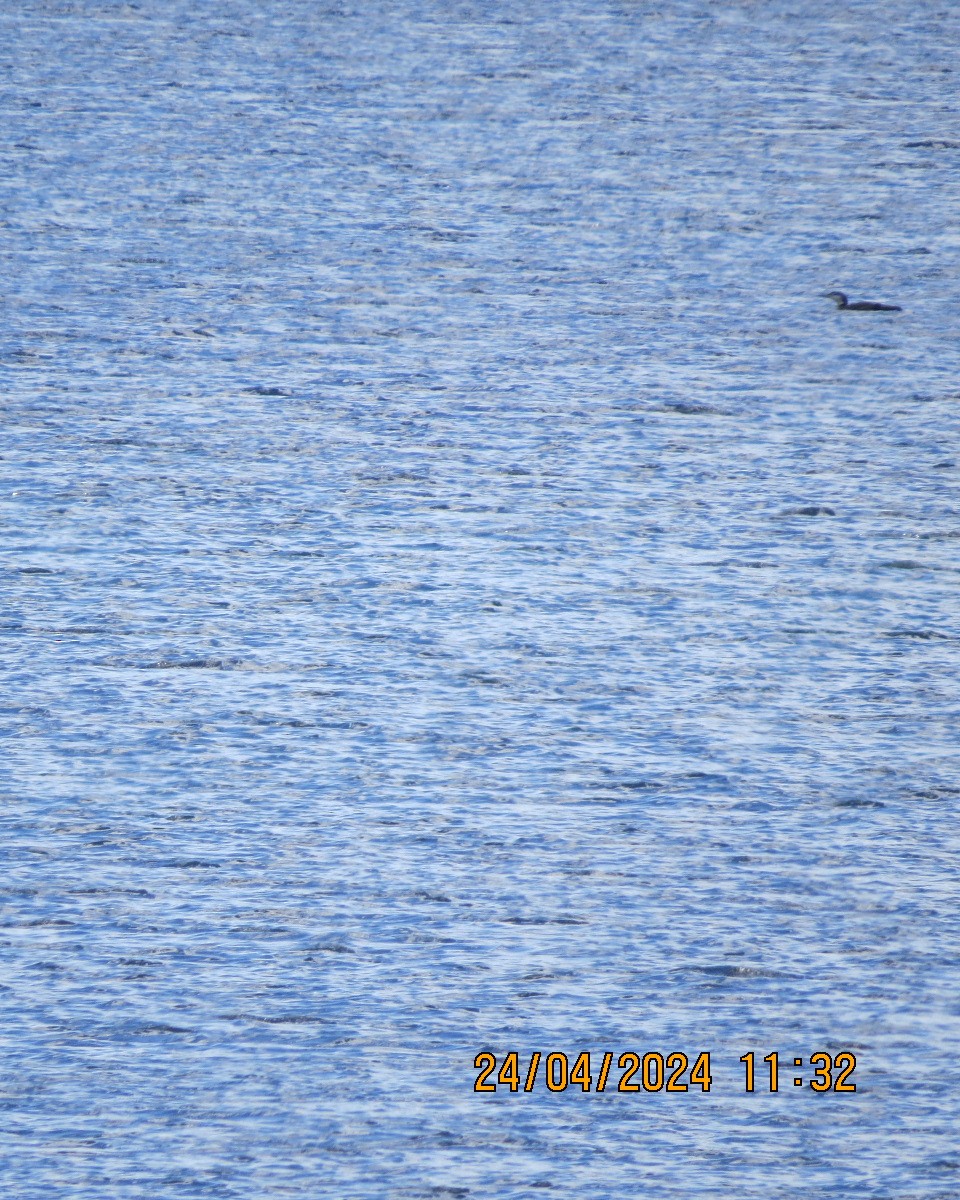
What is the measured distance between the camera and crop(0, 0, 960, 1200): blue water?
29.1 inches

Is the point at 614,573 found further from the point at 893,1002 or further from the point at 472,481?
the point at 893,1002

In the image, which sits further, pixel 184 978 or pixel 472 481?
pixel 472 481

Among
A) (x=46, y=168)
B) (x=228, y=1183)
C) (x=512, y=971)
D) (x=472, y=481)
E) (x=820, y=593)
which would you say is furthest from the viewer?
(x=46, y=168)

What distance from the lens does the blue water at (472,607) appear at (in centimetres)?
74

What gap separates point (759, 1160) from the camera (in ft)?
2.32

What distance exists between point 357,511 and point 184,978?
0.45 m

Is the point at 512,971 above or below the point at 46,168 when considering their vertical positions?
below

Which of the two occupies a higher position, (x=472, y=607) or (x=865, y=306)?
(x=865, y=306)

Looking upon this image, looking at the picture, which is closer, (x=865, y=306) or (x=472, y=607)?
(x=472, y=607)

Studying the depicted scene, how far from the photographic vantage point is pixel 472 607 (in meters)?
1.07

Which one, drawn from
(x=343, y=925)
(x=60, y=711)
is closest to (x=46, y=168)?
(x=60, y=711)

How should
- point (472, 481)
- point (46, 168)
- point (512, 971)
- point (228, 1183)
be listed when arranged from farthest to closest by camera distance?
point (46, 168)
point (472, 481)
point (512, 971)
point (228, 1183)

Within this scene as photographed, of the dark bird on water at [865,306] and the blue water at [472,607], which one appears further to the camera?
A: the dark bird on water at [865,306]

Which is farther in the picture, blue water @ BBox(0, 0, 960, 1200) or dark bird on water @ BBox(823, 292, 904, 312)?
dark bird on water @ BBox(823, 292, 904, 312)
